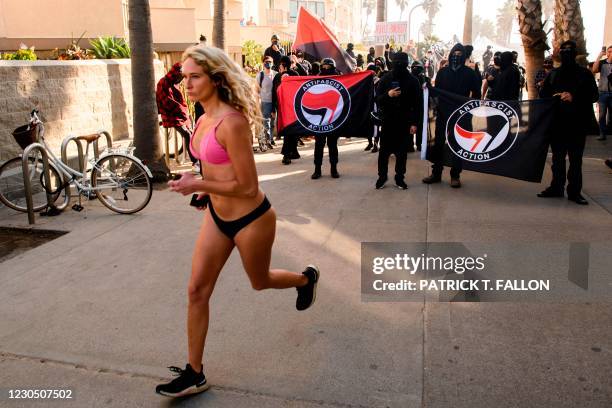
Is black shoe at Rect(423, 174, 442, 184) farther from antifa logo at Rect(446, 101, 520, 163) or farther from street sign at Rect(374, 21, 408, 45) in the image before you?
street sign at Rect(374, 21, 408, 45)

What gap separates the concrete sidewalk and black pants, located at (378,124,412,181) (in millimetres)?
1716

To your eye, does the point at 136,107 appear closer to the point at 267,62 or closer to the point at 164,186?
the point at 164,186

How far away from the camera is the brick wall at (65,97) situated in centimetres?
757

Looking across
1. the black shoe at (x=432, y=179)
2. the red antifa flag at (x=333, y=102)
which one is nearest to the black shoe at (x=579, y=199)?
the black shoe at (x=432, y=179)

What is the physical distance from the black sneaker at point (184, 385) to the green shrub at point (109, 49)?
28.9 feet

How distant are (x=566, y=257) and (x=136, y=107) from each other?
20.7ft

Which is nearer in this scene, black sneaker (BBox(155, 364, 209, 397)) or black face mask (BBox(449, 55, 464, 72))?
black sneaker (BBox(155, 364, 209, 397))

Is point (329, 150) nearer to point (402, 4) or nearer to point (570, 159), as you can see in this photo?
point (570, 159)

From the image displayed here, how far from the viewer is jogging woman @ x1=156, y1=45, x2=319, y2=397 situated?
2.89 metres

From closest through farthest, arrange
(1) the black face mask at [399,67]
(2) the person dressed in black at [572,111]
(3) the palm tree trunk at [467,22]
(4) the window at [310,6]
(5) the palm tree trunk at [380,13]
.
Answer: (2) the person dressed in black at [572,111] → (1) the black face mask at [399,67] → (5) the palm tree trunk at [380,13] → (3) the palm tree trunk at [467,22] → (4) the window at [310,6]

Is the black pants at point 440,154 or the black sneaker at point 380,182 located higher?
the black pants at point 440,154

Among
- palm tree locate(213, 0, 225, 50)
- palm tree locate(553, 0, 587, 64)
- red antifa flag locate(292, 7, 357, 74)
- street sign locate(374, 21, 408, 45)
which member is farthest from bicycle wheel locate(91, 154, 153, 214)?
street sign locate(374, 21, 408, 45)

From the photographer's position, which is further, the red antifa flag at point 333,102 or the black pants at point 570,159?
the red antifa flag at point 333,102

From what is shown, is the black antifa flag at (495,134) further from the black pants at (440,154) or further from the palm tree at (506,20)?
the palm tree at (506,20)
